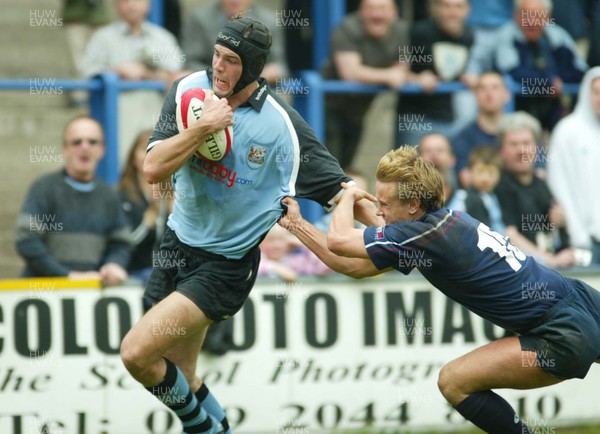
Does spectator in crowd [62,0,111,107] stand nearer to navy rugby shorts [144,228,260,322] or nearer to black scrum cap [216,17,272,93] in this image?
navy rugby shorts [144,228,260,322]

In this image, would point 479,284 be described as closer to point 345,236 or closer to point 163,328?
point 345,236

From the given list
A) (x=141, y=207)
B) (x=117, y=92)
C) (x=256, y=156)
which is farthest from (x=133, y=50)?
(x=256, y=156)

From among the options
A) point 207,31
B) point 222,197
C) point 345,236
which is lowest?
point 345,236

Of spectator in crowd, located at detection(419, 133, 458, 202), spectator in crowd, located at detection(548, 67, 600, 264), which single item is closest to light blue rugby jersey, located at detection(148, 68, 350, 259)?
spectator in crowd, located at detection(419, 133, 458, 202)

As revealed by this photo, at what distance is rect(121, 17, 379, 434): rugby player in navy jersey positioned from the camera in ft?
20.9

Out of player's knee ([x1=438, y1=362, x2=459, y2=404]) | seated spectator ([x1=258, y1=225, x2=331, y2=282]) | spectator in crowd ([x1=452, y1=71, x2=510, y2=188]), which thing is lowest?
player's knee ([x1=438, y1=362, x2=459, y2=404])

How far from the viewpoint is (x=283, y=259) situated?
880 centimetres

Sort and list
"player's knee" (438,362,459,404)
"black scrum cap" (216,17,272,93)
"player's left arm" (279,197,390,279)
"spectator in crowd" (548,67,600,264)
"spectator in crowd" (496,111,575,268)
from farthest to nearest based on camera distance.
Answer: "spectator in crowd" (548,67,600,264)
"spectator in crowd" (496,111,575,268)
"player's left arm" (279,197,390,279)
"player's knee" (438,362,459,404)
"black scrum cap" (216,17,272,93)

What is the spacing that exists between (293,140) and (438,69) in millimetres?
3836

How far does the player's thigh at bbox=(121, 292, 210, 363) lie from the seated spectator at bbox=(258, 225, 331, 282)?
199 cm

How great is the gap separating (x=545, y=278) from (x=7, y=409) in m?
3.67

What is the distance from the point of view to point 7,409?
7887 millimetres

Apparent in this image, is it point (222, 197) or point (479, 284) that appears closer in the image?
point (479, 284)

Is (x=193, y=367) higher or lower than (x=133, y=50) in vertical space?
lower
